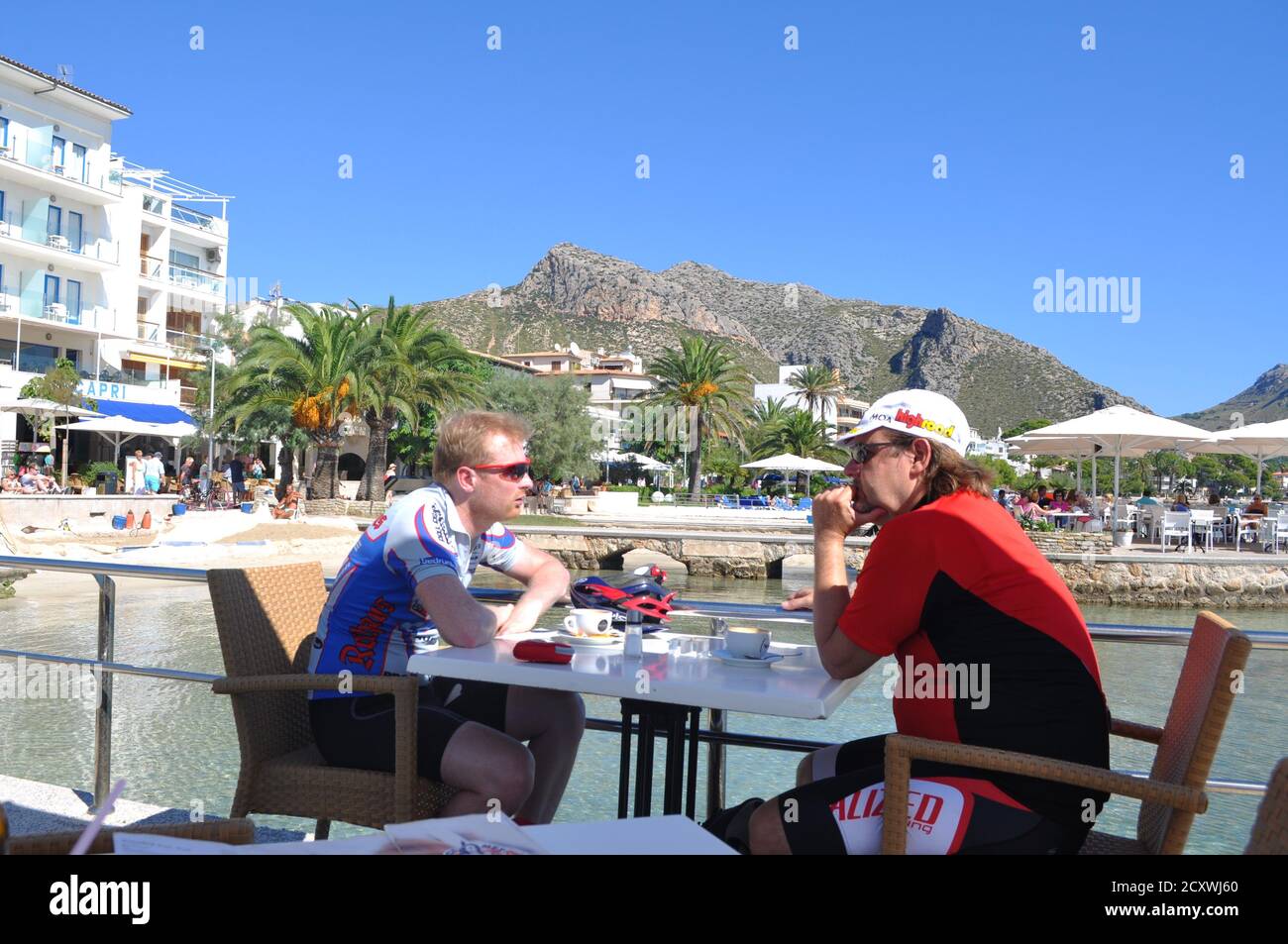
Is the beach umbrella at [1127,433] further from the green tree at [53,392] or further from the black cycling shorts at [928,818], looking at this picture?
the green tree at [53,392]

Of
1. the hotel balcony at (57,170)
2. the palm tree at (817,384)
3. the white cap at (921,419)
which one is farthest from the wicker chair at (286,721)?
the palm tree at (817,384)

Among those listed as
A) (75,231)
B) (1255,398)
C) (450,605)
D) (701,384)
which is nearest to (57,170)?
(75,231)

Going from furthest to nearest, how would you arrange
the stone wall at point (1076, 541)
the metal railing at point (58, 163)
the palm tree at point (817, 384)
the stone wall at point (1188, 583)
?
the palm tree at point (817, 384) < the metal railing at point (58, 163) < the stone wall at point (1076, 541) < the stone wall at point (1188, 583)

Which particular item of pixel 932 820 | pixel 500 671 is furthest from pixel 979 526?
pixel 500 671

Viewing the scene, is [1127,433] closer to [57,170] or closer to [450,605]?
[450,605]

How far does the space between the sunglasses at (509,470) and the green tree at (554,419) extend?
41978 mm

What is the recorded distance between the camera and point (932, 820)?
192 centimetres

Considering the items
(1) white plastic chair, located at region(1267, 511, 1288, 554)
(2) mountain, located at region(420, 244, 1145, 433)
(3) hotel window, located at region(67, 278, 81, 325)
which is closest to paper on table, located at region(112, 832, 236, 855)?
(1) white plastic chair, located at region(1267, 511, 1288, 554)

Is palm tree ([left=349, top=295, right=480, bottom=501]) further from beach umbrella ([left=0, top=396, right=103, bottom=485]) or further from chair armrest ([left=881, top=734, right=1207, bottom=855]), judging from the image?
chair armrest ([left=881, top=734, right=1207, bottom=855])

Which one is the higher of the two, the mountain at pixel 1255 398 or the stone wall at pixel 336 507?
the mountain at pixel 1255 398

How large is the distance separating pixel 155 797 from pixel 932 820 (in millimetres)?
4697

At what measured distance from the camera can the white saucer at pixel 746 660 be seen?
2510 millimetres

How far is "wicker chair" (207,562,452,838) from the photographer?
8.06 feet

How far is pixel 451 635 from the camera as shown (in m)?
2.52
